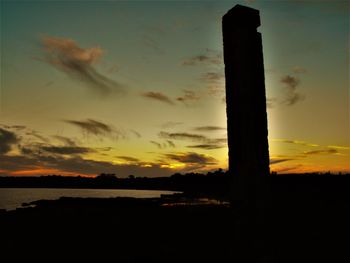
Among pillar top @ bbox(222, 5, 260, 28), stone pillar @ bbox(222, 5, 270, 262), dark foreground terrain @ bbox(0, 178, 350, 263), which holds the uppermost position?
pillar top @ bbox(222, 5, 260, 28)

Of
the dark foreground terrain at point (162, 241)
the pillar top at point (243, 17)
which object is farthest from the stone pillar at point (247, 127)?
the dark foreground terrain at point (162, 241)

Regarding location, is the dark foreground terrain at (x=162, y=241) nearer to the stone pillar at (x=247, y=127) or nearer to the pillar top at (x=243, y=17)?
the stone pillar at (x=247, y=127)

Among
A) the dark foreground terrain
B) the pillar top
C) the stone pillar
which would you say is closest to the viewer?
the stone pillar

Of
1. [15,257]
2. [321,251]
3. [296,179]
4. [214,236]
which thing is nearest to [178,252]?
[214,236]

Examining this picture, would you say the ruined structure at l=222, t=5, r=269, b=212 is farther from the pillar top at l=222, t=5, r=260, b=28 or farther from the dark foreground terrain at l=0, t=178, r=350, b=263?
the dark foreground terrain at l=0, t=178, r=350, b=263

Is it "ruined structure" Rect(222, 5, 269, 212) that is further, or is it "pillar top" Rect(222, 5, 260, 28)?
"pillar top" Rect(222, 5, 260, 28)

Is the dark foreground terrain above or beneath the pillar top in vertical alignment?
beneath

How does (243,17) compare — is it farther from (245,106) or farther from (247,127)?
(247,127)

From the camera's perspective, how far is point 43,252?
11508mm

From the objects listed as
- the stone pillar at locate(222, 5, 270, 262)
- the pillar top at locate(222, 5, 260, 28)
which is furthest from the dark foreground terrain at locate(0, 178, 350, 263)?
the pillar top at locate(222, 5, 260, 28)

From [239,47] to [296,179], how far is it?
65858mm

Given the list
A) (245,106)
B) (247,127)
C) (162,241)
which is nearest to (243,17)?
(245,106)

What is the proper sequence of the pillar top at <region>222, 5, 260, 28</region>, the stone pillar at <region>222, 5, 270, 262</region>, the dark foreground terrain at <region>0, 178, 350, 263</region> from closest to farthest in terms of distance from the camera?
the stone pillar at <region>222, 5, 270, 262</region> < the pillar top at <region>222, 5, 260, 28</region> < the dark foreground terrain at <region>0, 178, 350, 263</region>

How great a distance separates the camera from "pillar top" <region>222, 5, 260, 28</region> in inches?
128
